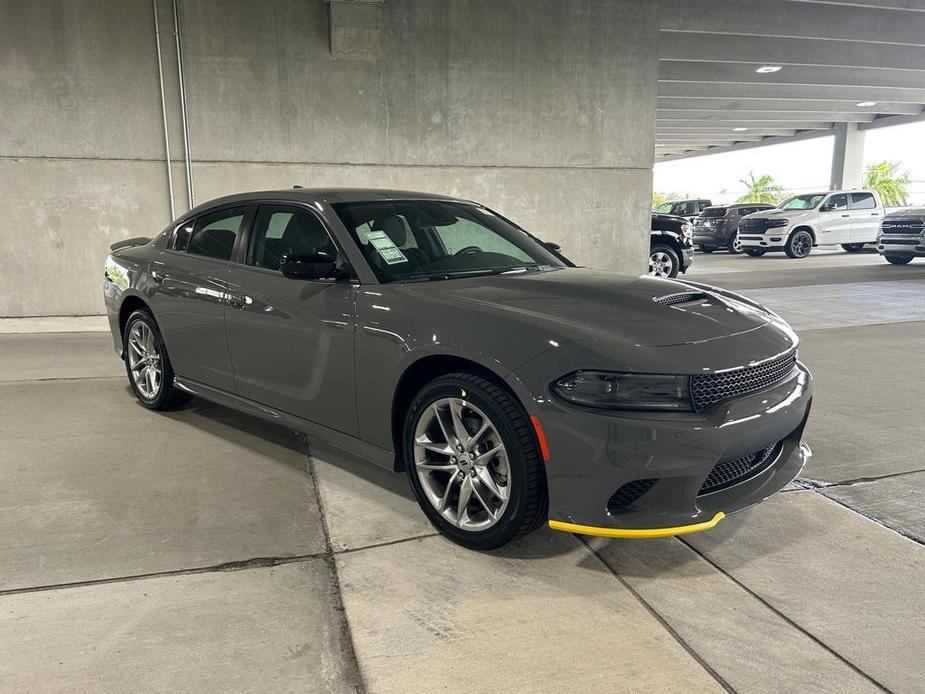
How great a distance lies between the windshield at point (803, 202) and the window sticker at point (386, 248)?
700 inches

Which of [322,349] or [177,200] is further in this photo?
[177,200]

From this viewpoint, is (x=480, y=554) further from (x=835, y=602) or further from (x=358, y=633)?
(x=835, y=602)

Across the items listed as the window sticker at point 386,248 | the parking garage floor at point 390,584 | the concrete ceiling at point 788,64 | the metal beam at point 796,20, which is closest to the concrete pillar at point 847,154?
the concrete ceiling at point 788,64

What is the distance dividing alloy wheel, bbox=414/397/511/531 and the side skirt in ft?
0.77

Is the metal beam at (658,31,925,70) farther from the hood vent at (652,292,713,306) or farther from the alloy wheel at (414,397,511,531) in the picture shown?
the alloy wheel at (414,397,511,531)

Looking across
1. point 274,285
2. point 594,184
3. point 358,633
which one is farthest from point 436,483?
point 594,184

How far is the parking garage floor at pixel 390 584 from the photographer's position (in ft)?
7.11

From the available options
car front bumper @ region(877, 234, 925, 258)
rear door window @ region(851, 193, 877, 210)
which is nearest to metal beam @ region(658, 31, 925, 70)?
rear door window @ region(851, 193, 877, 210)

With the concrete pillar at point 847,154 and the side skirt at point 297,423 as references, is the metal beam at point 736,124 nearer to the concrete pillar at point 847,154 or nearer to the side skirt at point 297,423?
the concrete pillar at point 847,154

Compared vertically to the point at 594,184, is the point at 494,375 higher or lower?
lower

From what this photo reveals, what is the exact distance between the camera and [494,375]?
273cm

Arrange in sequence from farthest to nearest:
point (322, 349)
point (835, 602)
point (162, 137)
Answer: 1. point (162, 137)
2. point (322, 349)
3. point (835, 602)

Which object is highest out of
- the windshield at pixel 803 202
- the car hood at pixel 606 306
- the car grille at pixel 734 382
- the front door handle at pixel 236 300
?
the windshield at pixel 803 202

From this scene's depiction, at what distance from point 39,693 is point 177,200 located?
24.2ft
